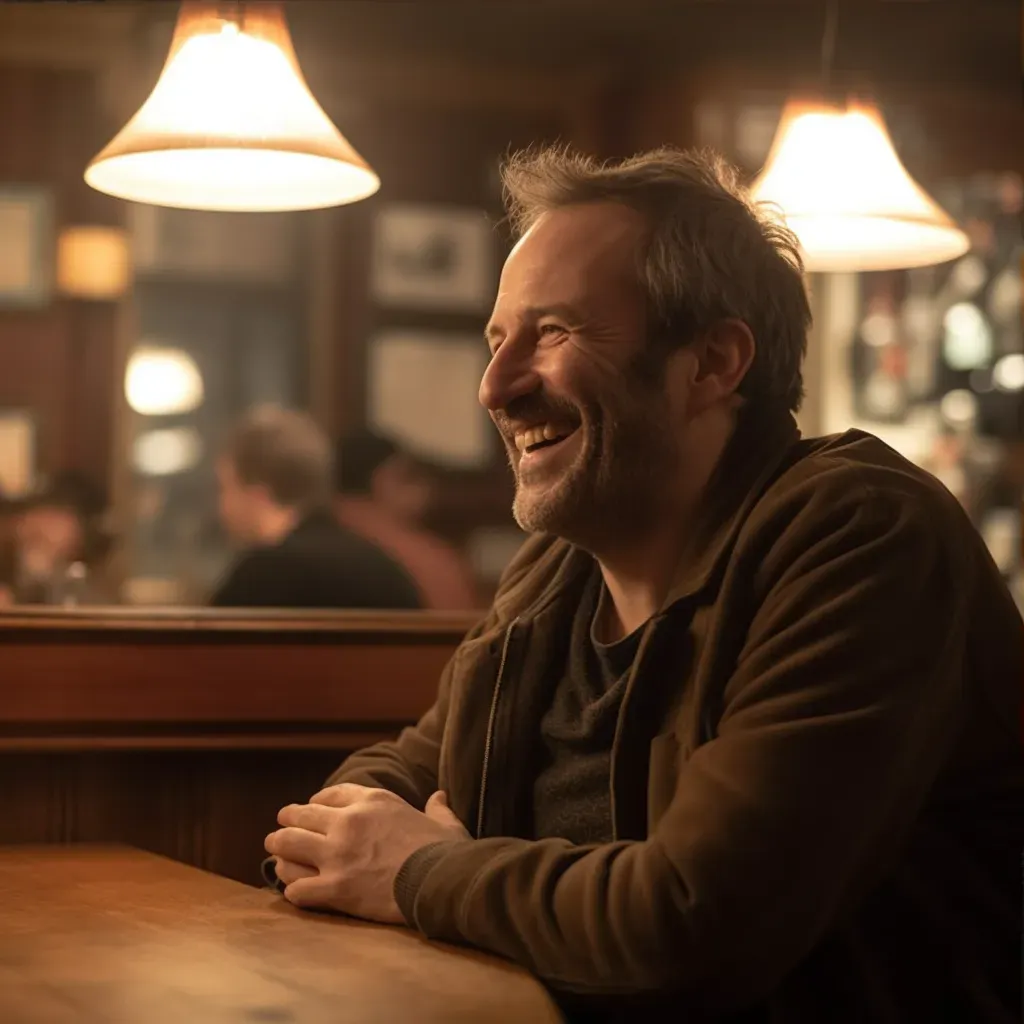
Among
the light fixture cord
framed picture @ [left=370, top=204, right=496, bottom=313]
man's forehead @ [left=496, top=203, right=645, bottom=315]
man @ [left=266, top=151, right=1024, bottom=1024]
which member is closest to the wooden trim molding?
man @ [left=266, top=151, right=1024, bottom=1024]

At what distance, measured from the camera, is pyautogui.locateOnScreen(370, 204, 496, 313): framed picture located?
6.92m

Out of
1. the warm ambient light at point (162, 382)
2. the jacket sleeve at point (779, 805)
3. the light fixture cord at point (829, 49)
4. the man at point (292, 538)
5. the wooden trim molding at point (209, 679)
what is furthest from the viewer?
the warm ambient light at point (162, 382)

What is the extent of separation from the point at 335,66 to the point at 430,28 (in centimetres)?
54

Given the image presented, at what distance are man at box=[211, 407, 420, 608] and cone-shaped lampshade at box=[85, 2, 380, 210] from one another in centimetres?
122

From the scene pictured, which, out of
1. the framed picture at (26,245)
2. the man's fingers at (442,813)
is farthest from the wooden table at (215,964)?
the framed picture at (26,245)

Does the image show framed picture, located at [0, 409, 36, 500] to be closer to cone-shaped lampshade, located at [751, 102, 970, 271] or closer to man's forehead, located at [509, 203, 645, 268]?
cone-shaped lampshade, located at [751, 102, 970, 271]

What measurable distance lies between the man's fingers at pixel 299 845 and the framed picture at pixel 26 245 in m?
5.47

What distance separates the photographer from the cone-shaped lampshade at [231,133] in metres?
1.76

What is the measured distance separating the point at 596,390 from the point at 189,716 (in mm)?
862

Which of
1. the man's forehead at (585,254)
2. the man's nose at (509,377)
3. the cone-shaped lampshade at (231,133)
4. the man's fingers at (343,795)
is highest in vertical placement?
the cone-shaped lampshade at (231,133)

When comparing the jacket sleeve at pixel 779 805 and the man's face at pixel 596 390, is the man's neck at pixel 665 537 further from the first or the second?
the jacket sleeve at pixel 779 805

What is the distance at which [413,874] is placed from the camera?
52.7 inches

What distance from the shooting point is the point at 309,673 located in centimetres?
215

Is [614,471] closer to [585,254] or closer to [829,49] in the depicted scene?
[585,254]
